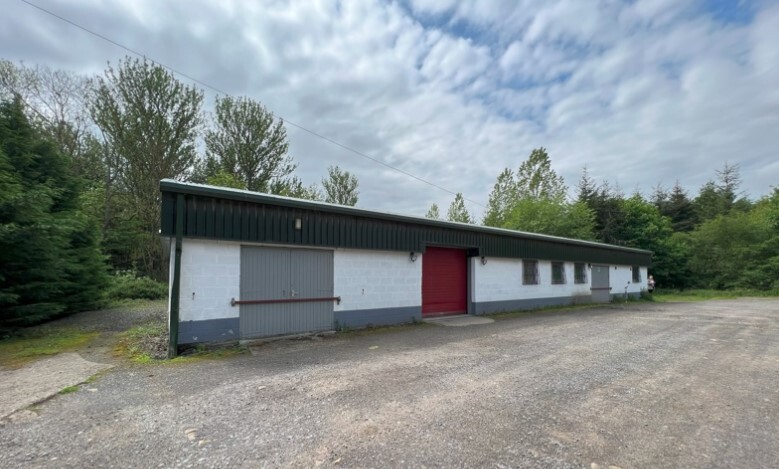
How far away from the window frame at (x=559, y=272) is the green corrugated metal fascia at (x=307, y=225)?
148 inches

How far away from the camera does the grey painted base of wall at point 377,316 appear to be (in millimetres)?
9227

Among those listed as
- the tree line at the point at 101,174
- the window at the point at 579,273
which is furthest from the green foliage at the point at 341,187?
the window at the point at 579,273

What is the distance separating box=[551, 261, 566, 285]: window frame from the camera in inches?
648

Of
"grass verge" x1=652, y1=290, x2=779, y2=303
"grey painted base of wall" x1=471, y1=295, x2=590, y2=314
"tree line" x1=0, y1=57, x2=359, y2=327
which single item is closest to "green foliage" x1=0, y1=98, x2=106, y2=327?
"tree line" x1=0, y1=57, x2=359, y2=327

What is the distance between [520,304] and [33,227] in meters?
14.3

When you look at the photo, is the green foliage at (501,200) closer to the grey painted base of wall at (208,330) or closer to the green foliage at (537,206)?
the green foliage at (537,206)

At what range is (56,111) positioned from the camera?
18.4 metres

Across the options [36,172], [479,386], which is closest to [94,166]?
[36,172]

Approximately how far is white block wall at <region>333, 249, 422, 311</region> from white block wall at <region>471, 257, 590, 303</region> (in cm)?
290

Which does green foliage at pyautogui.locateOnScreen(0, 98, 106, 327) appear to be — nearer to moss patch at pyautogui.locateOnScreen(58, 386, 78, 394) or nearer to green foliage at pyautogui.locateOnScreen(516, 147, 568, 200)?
moss patch at pyautogui.locateOnScreen(58, 386, 78, 394)

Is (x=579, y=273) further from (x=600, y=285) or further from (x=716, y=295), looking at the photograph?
(x=716, y=295)

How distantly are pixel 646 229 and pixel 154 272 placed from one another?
118ft

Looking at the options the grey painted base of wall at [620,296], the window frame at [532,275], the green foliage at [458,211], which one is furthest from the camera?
the green foliage at [458,211]

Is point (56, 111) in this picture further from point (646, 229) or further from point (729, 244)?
point (729, 244)
